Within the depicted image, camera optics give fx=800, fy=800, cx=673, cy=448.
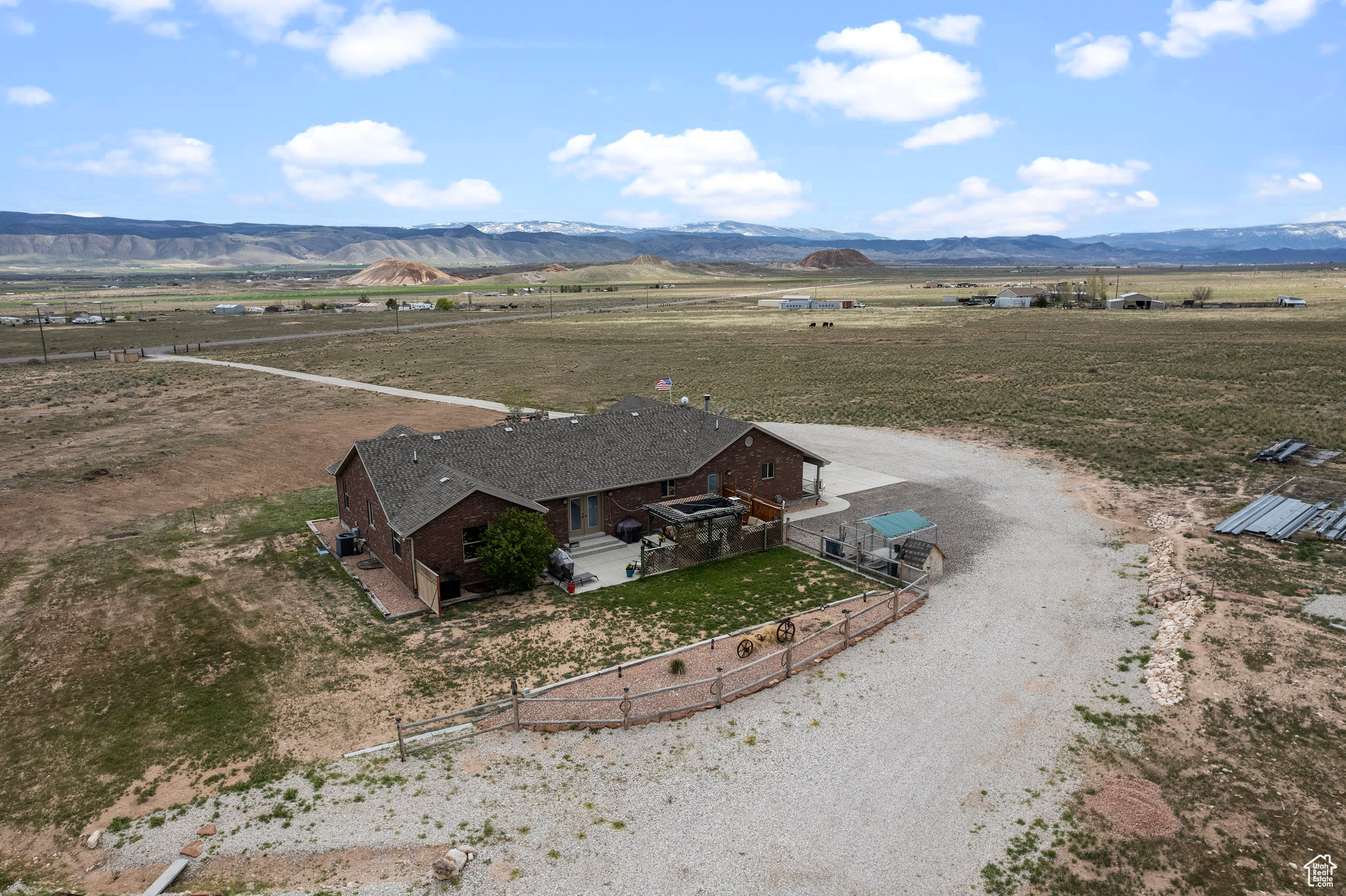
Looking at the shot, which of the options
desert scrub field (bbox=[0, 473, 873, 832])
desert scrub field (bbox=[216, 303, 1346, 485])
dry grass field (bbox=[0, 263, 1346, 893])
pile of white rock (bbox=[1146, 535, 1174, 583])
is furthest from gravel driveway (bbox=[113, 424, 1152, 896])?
desert scrub field (bbox=[216, 303, 1346, 485])

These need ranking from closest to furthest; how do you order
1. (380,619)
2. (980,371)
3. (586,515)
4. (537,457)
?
1. (380,619)
2. (537,457)
3. (586,515)
4. (980,371)

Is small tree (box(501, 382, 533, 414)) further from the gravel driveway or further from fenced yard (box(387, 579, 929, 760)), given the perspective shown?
the gravel driveway

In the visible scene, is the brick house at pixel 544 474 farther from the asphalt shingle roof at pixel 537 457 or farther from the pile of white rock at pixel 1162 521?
the pile of white rock at pixel 1162 521

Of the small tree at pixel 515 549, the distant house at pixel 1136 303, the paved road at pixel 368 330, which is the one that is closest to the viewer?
the small tree at pixel 515 549

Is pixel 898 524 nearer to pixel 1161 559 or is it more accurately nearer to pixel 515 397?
pixel 1161 559

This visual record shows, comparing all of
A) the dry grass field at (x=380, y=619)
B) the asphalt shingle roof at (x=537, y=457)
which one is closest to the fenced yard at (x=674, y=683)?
the dry grass field at (x=380, y=619)

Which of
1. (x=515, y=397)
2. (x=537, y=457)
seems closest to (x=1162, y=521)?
(x=537, y=457)
